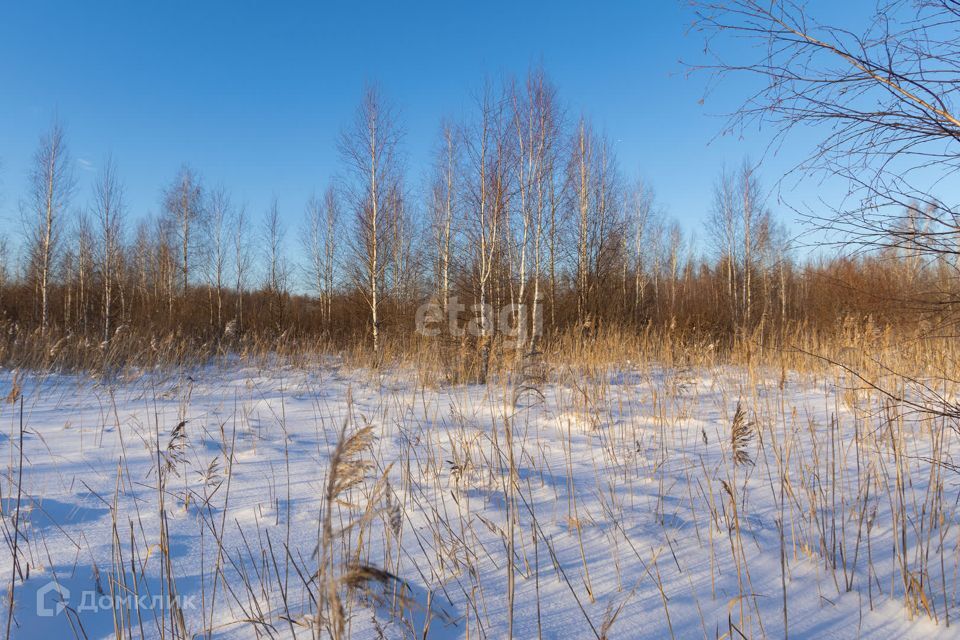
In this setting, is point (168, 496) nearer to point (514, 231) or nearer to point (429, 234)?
point (514, 231)

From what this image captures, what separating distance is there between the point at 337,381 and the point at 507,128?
19.5 ft

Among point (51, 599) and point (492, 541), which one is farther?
point (492, 541)

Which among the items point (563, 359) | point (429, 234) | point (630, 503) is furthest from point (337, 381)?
point (429, 234)

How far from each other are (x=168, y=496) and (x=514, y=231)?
8.90m

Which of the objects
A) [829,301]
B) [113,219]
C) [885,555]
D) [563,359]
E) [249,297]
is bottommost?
[885,555]

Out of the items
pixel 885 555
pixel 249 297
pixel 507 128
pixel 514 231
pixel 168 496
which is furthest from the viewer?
pixel 249 297

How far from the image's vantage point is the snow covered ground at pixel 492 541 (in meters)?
1.16

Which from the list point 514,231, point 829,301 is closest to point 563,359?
point 514,231

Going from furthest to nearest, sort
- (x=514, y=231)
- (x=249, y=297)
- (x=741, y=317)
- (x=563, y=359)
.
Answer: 1. (x=249, y=297)
2. (x=741, y=317)
3. (x=514, y=231)
4. (x=563, y=359)

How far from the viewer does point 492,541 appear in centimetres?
163

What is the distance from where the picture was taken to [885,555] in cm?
151

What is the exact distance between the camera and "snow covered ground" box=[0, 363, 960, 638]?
1159mm

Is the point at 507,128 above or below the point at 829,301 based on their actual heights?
above

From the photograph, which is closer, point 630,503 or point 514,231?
point 630,503
